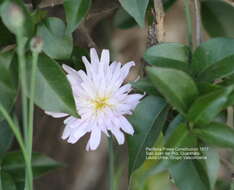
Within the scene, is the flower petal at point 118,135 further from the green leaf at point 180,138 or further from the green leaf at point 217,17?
the green leaf at point 217,17

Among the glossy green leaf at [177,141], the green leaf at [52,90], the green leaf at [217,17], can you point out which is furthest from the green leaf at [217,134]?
the green leaf at [217,17]

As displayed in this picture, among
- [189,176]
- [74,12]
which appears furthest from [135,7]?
[189,176]

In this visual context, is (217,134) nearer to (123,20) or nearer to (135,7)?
(135,7)

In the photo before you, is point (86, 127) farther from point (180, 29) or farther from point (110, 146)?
point (180, 29)

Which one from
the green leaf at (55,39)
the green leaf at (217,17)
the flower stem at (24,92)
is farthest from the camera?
the green leaf at (217,17)

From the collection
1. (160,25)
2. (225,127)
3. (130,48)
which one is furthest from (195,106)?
(130,48)

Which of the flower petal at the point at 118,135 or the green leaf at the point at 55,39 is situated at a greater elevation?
the green leaf at the point at 55,39
